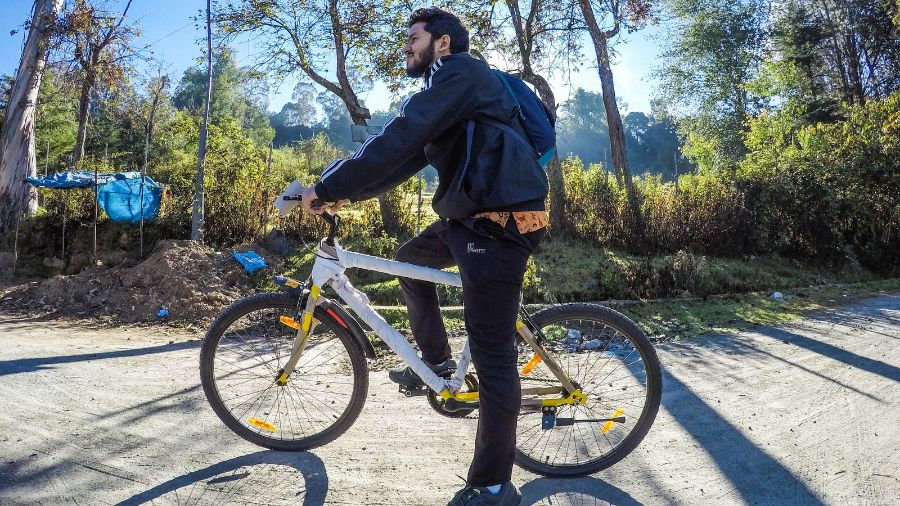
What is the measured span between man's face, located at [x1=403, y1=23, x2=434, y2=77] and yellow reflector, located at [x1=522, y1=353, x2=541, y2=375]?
152 cm

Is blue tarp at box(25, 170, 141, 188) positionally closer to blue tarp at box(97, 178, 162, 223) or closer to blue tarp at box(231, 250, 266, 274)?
blue tarp at box(97, 178, 162, 223)

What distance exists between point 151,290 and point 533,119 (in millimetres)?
6824

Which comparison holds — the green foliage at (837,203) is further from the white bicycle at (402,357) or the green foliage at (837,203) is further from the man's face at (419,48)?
the man's face at (419,48)

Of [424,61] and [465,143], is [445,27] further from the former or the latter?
[465,143]

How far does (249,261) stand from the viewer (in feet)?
29.2

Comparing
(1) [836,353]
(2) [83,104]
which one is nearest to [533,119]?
(1) [836,353]

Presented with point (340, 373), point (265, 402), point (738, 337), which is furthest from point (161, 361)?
point (738, 337)

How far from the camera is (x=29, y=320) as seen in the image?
7461 millimetres

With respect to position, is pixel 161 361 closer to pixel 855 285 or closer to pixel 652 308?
pixel 652 308

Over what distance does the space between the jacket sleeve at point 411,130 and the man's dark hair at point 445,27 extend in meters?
0.22

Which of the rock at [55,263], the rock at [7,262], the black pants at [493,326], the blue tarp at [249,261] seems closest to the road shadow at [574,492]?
the black pants at [493,326]

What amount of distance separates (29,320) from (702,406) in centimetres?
751

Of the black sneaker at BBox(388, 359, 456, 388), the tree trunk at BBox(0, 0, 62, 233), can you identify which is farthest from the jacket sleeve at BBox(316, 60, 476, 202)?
the tree trunk at BBox(0, 0, 62, 233)

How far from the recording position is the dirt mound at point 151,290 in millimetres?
7656
